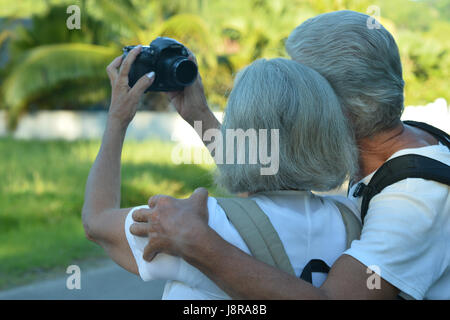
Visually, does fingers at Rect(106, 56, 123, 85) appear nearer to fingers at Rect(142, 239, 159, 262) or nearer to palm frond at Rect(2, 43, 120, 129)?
fingers at Rect(142, 239, 159, 262)

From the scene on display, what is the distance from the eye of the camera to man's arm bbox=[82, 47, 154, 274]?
4.49 ft

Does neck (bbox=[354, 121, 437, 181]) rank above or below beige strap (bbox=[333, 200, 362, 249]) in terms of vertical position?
above

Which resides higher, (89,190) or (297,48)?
(297,48)

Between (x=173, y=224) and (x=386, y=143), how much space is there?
0.79m

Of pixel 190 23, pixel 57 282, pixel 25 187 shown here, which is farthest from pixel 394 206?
pixel 190 23

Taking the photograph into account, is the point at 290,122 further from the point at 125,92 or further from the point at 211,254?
→ the point at 125,92

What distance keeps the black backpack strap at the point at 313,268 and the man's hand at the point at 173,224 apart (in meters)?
0.28

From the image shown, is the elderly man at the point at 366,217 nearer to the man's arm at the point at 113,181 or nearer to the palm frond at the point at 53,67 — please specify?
the man's arm at the point at 113,181

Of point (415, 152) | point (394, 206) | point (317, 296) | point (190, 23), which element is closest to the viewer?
point (317, 296)

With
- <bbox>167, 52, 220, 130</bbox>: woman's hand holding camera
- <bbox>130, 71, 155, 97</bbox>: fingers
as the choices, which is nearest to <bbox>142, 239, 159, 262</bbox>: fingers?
<bbox>130, 71, 155, 97</bbox>: fingers

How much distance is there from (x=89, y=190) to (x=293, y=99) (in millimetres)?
631

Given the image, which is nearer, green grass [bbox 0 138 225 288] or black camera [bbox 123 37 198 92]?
black camera [bbox 123 37 198 92]
